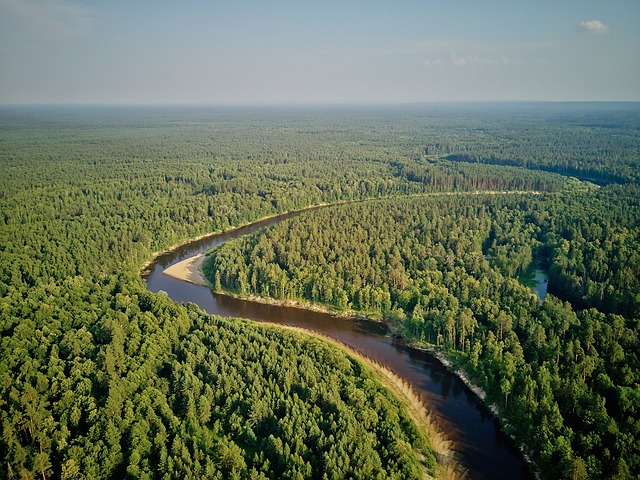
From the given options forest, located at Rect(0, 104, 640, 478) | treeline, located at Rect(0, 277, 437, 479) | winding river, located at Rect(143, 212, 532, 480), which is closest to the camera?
treeline, located at Rect(0, 277, 437, 479)

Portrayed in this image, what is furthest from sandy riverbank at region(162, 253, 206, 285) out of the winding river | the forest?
the forest

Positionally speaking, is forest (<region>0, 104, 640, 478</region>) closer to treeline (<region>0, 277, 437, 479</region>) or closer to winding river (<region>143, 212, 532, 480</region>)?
treeline (<region>0, 277, 437, 479</region>)

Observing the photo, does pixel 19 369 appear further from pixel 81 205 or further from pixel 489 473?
pixel 81 205

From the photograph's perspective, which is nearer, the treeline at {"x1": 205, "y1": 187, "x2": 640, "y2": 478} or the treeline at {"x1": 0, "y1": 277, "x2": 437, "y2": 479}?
the treeline at {"x1": 0, "y1": 277, "x2": 437, "y2": 479}

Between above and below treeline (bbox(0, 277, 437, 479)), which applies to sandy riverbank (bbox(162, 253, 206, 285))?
below

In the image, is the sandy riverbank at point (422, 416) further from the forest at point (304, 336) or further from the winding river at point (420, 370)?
the forest at point (304, 336)

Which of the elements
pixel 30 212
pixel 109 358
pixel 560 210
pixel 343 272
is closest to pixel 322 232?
pixel 343 272

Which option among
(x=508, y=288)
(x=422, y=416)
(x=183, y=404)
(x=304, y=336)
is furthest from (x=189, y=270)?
(x=508, y=288)
